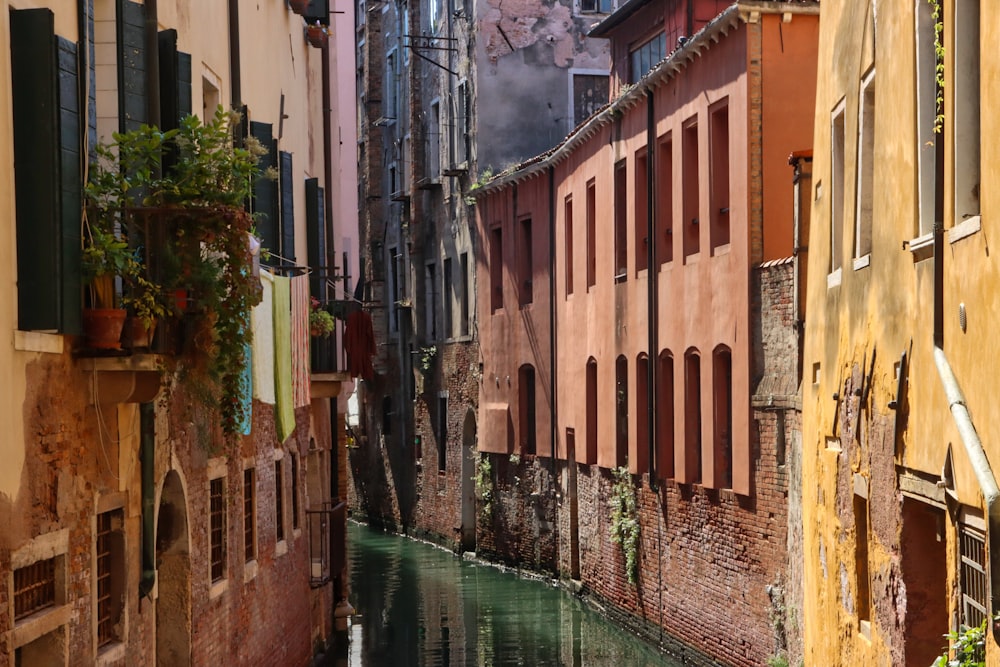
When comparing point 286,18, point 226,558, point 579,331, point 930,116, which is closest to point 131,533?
point 226,558

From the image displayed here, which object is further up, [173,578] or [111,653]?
[173,578]

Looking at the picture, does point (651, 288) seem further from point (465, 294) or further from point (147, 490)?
point (465, 294)

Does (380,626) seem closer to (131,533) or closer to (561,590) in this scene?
(561,590)

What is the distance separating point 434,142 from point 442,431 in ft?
21.0

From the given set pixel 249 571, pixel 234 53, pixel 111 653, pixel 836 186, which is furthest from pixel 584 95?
pixel 111 653

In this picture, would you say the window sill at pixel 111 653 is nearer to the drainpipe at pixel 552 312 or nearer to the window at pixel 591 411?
the window at pixel 591 411

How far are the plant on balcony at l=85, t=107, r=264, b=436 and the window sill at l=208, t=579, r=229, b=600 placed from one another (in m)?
2.68

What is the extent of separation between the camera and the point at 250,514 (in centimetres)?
1509

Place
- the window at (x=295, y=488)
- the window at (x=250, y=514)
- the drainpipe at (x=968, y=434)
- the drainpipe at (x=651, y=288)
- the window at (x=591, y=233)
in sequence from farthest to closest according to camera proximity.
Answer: the window at (x=591, y=233)
the drainpipe at (x=651, y=288)
the window at (x=295, y=488)
the window at (x=250, y=514)
the drainpipe at (x=968, y=434)

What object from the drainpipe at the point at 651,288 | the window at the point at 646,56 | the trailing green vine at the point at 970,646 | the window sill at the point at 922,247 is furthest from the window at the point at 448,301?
the trailing green vine at the point at 970,646

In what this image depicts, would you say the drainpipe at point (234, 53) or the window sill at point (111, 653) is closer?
the window sill at point (111, 653)

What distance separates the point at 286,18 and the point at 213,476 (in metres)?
6.59

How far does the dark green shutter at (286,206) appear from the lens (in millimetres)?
16328

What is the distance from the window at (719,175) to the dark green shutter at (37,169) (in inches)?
452
